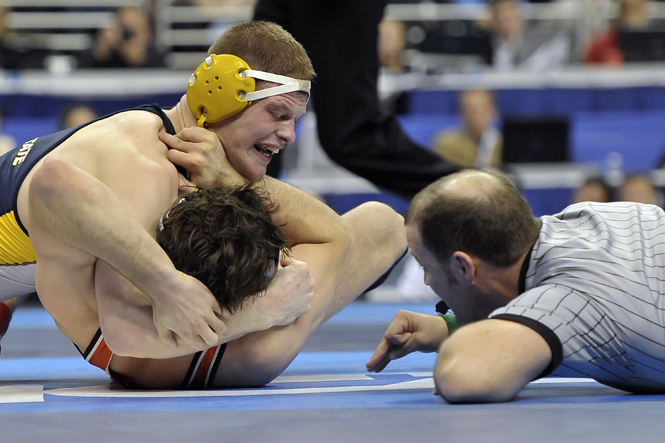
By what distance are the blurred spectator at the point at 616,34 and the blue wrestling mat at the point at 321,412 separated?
252 inches

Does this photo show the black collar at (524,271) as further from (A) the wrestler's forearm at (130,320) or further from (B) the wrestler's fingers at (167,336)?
(B) the wrestler's fingers at (167,336)

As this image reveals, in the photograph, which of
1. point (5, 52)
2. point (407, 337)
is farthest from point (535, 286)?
point (5, 52)

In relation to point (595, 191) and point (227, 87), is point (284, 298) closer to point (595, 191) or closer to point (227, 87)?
point (227, 87)

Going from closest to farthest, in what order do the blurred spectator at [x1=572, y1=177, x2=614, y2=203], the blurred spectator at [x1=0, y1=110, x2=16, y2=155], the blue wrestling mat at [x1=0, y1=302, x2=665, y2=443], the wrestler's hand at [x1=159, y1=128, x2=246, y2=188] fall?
1. the blue wrestling mat at [x1=0, y1=302, x2=665, y2=443]
2. the wrestler's hand at [x1=159, y1=128, x2=246, y2=188]
3. the blurred spectator at [x1=572, y1=177, x2=614, y2=203]
4. the blurred spectator at [x1=0, y1=110, x2=16, y2=155]

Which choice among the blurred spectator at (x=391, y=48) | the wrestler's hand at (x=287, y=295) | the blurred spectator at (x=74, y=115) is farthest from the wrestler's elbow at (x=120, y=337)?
the blurred spectator at (x=391, y=48)

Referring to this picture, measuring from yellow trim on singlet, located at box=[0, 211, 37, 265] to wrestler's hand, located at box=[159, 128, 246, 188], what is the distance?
53 centimetres

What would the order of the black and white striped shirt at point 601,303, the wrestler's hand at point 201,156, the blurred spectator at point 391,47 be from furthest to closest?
the blurred spectator at point 391,47, the wrestler's hand at point 201,156, the black and white striped shirt at point 601,303

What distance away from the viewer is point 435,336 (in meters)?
2.90

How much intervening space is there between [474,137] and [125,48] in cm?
361

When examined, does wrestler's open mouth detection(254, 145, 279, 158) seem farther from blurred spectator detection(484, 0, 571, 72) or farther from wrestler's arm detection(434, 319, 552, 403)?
blurred spectator detection(484, 0, 571, 72)

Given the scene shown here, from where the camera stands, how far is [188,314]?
2.40 metres

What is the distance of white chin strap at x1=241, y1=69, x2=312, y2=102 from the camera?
2.99 metres

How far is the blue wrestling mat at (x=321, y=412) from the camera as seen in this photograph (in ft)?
5.81

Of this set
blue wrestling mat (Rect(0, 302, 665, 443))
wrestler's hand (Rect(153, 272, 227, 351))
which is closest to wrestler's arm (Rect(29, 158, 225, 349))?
wrestler's hand (Rect(153, 272, 227, 351))
